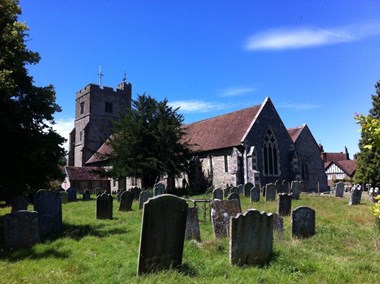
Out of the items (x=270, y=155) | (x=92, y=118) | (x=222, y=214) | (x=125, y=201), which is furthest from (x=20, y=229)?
(x=92, y=118)

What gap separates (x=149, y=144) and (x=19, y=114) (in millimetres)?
15036

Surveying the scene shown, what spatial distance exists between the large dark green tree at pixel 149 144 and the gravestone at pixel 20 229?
18735mm

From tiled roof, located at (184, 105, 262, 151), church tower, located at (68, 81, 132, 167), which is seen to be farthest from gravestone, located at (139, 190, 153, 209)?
church tower, located at (68, 81, 132, 167)

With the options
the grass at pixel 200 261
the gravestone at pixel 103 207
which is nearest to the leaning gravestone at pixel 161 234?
the grass at pixel 200 261

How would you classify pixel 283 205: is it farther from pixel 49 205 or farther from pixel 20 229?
pixel 20 229

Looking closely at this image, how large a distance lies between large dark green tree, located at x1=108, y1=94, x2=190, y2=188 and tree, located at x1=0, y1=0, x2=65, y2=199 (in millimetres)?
9099

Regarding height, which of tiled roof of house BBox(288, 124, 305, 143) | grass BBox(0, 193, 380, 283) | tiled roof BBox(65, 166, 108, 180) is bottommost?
grass BBox(0, 193, 380, 283)

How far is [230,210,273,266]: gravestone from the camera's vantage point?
670cm

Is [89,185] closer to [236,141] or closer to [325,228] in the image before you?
[236,141]

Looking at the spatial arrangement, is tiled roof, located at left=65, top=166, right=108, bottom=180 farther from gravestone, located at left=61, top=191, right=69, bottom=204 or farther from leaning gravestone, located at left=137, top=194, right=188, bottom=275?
leaning gravestone, located at left=137, top=194, right=188, bottom=275

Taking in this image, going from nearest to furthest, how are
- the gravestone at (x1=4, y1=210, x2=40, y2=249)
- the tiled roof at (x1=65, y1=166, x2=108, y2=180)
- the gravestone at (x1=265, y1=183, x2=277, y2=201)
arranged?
the gravestone at (x1=4, y1=210, x2=40, y2=249) → the gravestone at (x1=265, y1=183, x2=277, y2=201) → the tiled roof at (x1=65, y1=166, x2=108, y2=180)

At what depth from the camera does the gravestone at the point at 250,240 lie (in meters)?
6.70

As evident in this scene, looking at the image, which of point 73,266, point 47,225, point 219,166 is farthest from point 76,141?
point 73,266

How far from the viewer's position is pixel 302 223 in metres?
9.41
